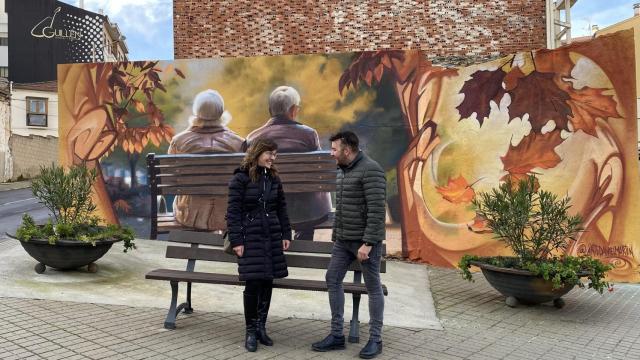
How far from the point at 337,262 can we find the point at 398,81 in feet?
16.3

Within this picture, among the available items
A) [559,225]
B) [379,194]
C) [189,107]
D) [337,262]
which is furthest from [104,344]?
[189,107]

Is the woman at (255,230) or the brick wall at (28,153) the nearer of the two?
the woman at (255,230)

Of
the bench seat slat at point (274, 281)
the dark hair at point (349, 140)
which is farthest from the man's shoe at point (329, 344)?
the dark hair at point (349, 140)

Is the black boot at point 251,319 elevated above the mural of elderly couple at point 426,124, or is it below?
below

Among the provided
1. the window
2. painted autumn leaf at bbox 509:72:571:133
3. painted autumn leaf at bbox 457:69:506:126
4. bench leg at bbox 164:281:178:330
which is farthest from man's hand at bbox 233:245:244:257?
the window

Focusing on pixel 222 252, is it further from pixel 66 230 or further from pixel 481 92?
pixel 481 92

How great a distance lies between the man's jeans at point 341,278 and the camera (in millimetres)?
4551

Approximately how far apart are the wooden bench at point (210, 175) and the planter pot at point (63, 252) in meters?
2.56

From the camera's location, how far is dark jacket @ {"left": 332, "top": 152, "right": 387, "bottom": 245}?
4391 mm

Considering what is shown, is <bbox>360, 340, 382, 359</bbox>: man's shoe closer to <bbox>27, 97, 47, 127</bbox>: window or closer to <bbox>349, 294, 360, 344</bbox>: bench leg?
<bbox>349, 294, 360, 344</bbox>: bench leg

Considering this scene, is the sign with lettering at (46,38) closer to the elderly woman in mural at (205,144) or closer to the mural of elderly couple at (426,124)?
the mural of elderly couple at (426,124)

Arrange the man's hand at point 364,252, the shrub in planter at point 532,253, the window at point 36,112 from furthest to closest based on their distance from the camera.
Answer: the window at point 36,112 → the shrub in planter at point 532,253 → the man's hand at point 364,252

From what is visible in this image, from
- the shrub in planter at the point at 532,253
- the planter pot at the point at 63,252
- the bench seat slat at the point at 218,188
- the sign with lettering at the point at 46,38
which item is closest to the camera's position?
the shrub in planter at the point at 532,253

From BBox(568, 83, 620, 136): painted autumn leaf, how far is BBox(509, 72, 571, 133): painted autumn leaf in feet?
0.31
